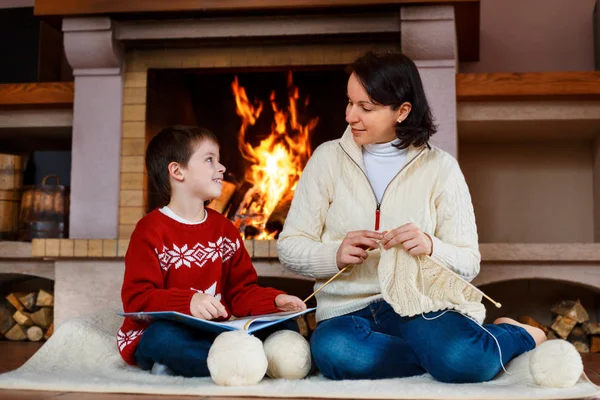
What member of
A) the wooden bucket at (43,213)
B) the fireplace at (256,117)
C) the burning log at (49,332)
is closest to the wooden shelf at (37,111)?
the wooden bucket at (43,213)

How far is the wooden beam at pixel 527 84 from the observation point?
2512 millimetres

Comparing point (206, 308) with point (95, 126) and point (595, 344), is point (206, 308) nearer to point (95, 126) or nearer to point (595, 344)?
point (95, 126)

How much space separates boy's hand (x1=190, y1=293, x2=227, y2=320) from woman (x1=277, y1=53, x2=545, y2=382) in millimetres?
204

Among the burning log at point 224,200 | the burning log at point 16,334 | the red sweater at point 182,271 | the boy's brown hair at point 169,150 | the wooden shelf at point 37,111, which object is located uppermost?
the wooden shelf at point 37,111

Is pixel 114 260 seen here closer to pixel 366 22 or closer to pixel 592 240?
pixel 366 22

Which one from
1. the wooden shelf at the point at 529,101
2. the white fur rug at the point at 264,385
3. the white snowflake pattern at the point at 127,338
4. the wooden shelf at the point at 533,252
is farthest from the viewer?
the wooden shelf at the point at 529,101

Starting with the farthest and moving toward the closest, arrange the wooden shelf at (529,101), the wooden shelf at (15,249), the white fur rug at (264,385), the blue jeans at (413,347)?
the wooden shelf at (15,249) → the wooden shelf at (529,101) → the blue jeans at (413,347) → the white fur rug at (264,385)

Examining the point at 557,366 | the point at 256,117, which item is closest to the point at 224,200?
the point at 256,117

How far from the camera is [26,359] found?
2.16m

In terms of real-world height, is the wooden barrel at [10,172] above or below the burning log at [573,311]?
above

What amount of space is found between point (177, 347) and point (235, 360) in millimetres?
198

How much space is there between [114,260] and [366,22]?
1173 millimetres

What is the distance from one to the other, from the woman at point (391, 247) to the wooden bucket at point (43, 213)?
1.47 meters

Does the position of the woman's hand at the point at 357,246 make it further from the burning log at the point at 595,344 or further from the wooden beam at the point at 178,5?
the burning log at the point at 595,344
